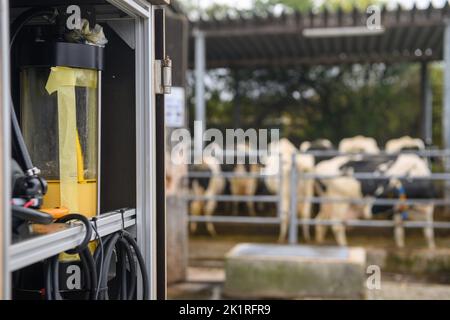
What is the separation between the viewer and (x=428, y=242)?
6898 mm

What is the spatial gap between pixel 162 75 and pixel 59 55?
350 millimetres

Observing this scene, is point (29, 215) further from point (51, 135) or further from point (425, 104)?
point (425, 104)

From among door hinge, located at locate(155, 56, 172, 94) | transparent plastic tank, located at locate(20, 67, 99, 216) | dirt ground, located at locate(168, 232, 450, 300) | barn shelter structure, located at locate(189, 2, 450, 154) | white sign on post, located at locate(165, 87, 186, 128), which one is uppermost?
barn shelter structure, located at locate(189, 2, 450, 154)

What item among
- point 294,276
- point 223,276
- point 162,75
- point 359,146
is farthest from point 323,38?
point 162,75

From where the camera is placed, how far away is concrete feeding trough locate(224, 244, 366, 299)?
15.7 feet

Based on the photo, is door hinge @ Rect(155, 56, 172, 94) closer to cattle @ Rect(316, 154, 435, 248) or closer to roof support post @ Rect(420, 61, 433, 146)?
cattle @ Rect(316, 154, 435, 248)

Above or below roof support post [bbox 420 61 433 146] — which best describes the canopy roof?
above

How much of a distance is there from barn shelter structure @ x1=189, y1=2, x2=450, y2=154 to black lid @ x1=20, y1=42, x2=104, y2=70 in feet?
14.7

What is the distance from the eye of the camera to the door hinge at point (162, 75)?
6.92 ft

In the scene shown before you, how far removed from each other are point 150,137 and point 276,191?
617cm

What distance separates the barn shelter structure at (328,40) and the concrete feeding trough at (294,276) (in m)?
2.34

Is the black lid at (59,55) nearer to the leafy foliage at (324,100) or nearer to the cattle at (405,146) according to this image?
the cattle at (405,146)

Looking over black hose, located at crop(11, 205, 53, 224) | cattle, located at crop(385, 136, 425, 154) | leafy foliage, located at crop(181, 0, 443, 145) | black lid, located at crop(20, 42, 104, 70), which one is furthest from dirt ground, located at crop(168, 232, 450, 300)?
leafy foliage, located at crop(181, 0, 443, 145)

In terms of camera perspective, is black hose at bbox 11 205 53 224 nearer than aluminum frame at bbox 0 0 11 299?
No
